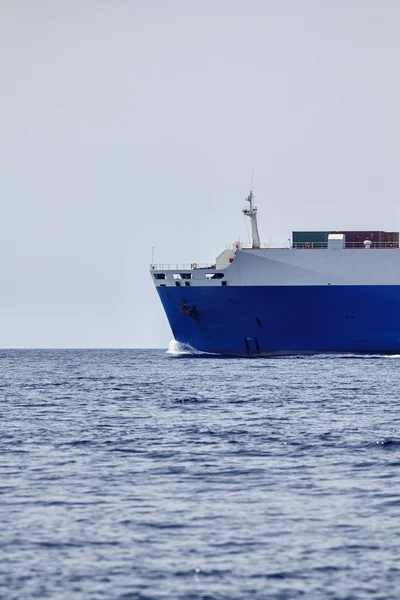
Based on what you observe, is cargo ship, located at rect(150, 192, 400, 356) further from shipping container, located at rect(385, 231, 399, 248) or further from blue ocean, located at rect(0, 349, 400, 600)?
blue ocean, located at rect(0, 349, 400, 600)

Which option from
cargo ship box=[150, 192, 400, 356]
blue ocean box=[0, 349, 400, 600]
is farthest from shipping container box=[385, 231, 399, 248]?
blue ocean box=[0, 349, 400, 600]

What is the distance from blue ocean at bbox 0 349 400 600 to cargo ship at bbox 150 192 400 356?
4372 cm

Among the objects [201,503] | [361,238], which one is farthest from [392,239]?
[201,503]

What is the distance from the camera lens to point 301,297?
291 ft

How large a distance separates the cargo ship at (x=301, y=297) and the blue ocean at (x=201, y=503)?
143ft

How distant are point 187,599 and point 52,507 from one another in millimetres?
6619

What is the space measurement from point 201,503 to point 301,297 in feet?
219

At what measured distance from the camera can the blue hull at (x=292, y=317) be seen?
8850 centimetres

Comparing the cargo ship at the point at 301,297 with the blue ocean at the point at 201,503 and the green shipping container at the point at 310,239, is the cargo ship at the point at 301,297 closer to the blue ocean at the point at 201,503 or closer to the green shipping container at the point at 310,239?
the green shipping container at the point at 310,239

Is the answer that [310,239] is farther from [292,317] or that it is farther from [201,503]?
[201,503]

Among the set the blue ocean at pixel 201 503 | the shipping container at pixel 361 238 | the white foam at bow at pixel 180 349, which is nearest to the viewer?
the blue ocean at pixel 201 503

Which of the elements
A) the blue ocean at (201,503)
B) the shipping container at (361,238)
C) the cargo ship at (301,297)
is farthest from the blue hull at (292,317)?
the blue ocean at (201,503)

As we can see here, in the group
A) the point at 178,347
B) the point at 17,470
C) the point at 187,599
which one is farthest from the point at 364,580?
the point at 178,347

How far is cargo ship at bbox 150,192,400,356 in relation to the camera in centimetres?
8819
